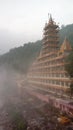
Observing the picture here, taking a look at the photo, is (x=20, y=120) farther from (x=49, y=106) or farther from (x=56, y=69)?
(x=56, y=69)

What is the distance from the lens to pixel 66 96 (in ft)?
149

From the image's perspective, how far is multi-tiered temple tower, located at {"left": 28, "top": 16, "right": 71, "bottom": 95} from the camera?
4800cm

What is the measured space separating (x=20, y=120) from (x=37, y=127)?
17.9ft

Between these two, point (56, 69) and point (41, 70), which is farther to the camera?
point (41, 70)

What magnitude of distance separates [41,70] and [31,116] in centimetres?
2452

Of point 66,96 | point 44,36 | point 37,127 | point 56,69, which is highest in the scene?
point 44,36

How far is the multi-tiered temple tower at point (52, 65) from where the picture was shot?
4800cm

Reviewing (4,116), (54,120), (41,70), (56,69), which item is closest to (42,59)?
(41,70)

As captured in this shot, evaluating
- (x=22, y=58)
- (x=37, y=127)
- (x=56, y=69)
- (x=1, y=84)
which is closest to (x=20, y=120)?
(x=37, y=127)

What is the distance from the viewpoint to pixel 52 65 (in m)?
54.1

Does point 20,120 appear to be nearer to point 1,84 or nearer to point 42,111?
point 42,111

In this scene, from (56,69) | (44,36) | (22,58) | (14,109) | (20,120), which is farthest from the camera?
(22,58)

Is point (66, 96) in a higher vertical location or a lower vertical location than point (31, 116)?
higher

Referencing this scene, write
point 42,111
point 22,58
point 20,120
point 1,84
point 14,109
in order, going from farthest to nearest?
point 22,58 < point 1,84 < point 14,109 < point 42,111 < point 20,120
